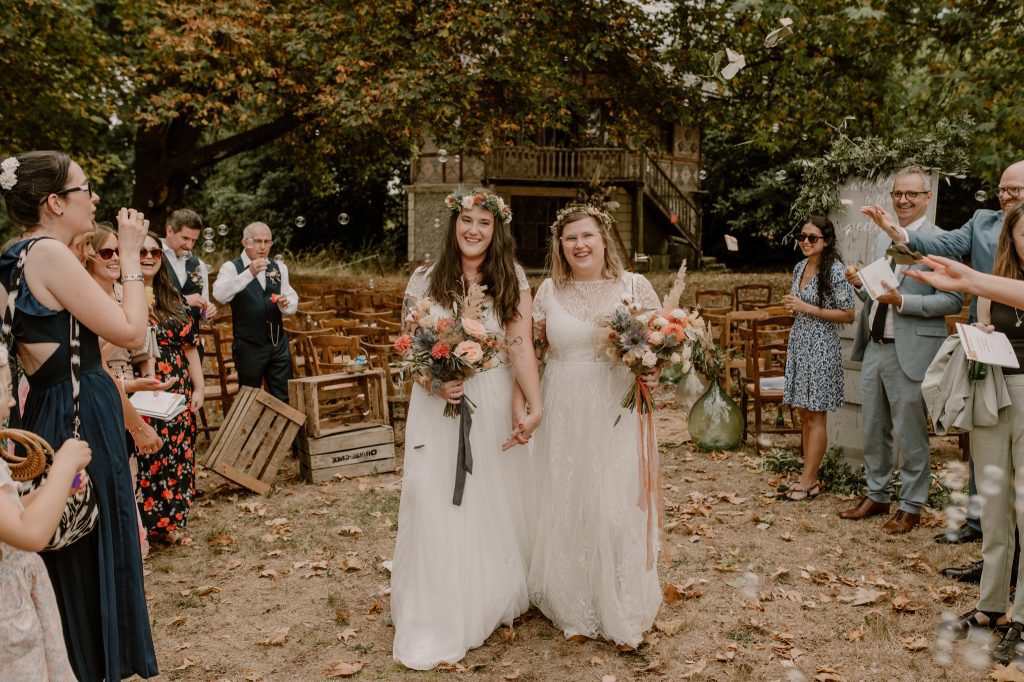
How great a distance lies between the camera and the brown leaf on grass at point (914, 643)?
3783 mm

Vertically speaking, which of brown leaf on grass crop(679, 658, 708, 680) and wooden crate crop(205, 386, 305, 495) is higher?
wooden crate crop(205, 386, 305, 495)

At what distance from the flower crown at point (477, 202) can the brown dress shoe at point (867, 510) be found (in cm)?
343

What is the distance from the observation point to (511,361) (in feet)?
13.1

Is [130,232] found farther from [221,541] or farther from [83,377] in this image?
[221,541]

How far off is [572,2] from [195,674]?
1133cm

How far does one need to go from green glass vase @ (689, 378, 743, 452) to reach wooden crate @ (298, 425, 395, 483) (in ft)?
9.76

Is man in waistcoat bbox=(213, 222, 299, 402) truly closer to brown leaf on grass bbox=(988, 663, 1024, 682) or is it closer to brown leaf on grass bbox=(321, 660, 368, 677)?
brown leaf on grass bbox=(321, 660, 368, 677)

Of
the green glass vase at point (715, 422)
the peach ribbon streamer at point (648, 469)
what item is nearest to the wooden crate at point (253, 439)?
the peach ribbon streamer at point (648, 469)

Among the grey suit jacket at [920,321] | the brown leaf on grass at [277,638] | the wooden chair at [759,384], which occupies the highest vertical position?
the grey suit jacket at [920,321]

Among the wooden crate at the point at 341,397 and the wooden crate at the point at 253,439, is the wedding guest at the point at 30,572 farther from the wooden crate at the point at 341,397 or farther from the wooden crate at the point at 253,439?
the wooden crate at the point at 341,397

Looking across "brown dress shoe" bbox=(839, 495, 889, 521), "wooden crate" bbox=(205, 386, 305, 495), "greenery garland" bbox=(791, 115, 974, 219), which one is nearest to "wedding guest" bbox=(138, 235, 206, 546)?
"wooden crate" bbox=(205, 386, 305, 495)

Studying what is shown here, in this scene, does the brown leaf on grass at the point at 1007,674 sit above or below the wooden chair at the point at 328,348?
below

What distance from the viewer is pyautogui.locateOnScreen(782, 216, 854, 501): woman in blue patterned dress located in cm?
580

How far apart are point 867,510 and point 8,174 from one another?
5.40 m
